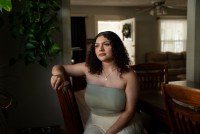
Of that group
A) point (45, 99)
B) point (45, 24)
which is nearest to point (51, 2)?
point (45, 24)

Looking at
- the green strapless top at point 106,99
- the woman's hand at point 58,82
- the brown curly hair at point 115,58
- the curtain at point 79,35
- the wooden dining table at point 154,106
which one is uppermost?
the curtain at point 79,35

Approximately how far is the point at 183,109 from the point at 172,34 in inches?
288

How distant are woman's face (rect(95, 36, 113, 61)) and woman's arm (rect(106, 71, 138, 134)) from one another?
7.6 inches

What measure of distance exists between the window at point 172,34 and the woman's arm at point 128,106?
671 centimetres

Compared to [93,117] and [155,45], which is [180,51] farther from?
[93,117]

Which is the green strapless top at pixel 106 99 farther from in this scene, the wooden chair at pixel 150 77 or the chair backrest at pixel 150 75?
the chair backrest at pixel 150 75

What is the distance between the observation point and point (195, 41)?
9.57 feet

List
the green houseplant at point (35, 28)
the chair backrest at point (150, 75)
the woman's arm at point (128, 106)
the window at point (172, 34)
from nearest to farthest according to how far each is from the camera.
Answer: the woman's arm at point (128, 106), the green houseplant at point (35, 28), the chair backrest at point (150, 75), the window at point (172, 34)

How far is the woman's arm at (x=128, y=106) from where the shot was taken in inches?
60.2

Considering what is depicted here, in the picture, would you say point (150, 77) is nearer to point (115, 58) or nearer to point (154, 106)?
point (154, 106)

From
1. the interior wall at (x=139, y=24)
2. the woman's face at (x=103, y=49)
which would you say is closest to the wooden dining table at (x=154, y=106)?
the woman's face at (x=103, y=49)

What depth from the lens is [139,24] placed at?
7762 mm

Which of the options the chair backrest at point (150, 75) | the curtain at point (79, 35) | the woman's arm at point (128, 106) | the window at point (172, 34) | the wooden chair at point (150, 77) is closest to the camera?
the woman's arm at point (128, 106)

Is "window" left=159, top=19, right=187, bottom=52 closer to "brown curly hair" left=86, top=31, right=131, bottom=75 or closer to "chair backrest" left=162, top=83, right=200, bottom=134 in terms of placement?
"brown curly hair" left=86, top=31, right=131, bottom=75
